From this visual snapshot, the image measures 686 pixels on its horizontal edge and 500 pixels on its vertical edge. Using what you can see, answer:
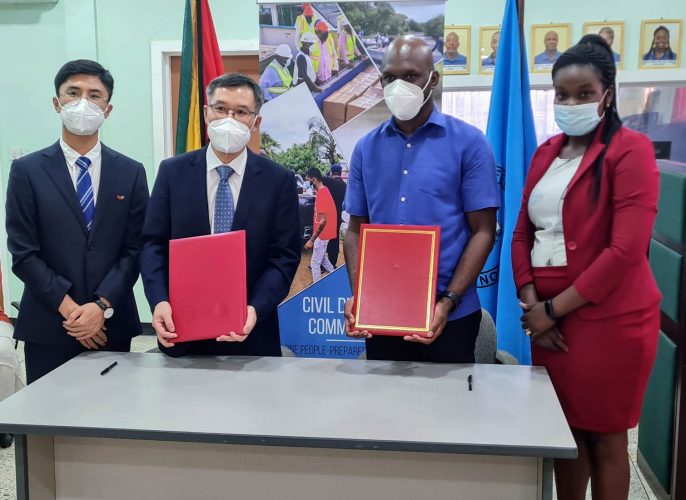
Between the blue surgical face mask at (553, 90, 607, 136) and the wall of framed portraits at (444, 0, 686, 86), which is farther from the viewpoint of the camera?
the wall of framed portraits at (444, 0, 686, 86)

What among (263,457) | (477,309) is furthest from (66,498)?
(477,309)

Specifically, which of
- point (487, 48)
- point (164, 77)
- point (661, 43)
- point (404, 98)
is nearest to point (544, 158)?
point (404, 98)

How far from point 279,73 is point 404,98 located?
130 cm

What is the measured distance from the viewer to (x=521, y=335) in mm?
2824

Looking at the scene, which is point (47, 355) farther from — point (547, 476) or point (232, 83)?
point (547, 476)

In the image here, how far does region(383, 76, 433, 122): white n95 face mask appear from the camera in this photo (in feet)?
6.27

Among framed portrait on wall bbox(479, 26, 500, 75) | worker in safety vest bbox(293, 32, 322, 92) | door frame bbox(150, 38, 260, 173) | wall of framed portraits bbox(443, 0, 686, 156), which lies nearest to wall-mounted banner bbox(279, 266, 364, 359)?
worker in safety vest bbox(293, 32, 322, 92)

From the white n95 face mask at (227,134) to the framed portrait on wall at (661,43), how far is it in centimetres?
353

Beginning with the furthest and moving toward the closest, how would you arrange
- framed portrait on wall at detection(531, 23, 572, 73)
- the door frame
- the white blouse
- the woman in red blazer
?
1. the door frame
2. framed portrait on wall at detection(531, 23, 572, 73)
3. the white blouse
4. the woman in red blazer

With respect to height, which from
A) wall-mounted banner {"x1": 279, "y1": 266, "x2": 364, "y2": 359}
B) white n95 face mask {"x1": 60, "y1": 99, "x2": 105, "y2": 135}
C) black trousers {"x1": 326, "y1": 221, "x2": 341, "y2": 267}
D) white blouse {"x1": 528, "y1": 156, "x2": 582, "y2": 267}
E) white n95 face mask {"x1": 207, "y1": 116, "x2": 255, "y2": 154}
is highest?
white n95 face mask {"x1": 60, "y1": 99, "x2": 105, "y2": 135}

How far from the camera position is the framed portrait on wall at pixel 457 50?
4.49 meters

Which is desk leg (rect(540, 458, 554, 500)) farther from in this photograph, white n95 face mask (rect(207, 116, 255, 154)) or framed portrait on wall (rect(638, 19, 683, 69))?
framed portrait on wall (rect(638, 19, 683, 69))

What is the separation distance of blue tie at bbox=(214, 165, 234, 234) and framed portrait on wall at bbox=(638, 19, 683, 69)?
11.8ft

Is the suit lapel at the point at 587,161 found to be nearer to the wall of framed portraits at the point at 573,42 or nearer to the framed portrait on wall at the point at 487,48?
the wall of framed portraits at the point at 573,42
